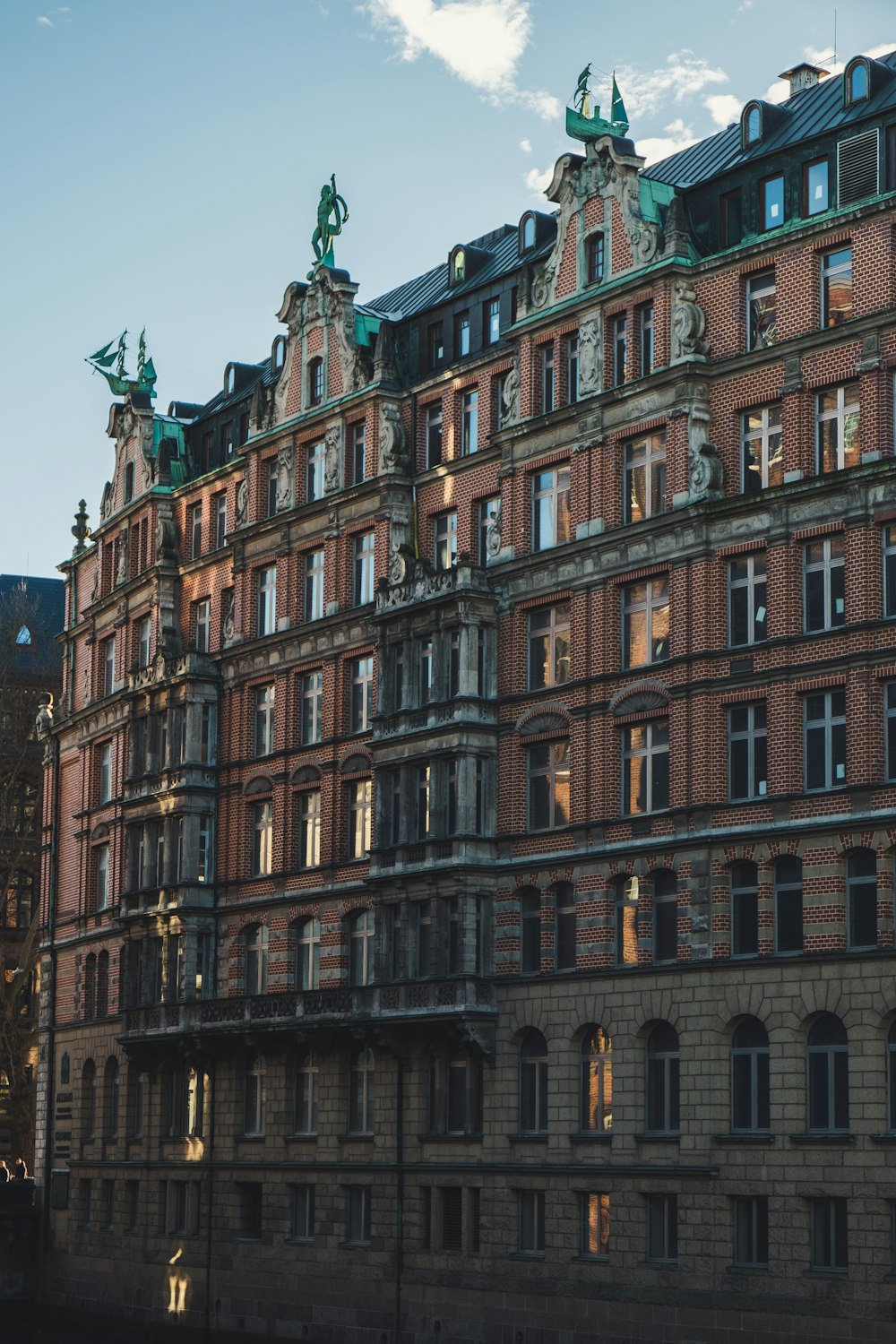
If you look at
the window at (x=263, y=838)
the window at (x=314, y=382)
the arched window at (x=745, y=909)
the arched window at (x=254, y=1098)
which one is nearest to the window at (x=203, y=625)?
the window at (x=263, y=838)

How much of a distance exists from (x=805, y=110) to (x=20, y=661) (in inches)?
2785

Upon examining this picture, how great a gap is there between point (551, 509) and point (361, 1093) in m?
18.5

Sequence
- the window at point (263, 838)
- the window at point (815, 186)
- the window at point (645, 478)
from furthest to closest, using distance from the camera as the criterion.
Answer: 1. the window at point (263, 838)
2. the window at point (645, 478)
3. the window at point (815, 186)

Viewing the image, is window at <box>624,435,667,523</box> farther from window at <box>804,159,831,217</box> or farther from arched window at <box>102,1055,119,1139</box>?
arched window at <box>102,1055,119,1139</box>

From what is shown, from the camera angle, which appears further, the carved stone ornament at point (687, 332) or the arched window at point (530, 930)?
the arched window at point (530, 930)

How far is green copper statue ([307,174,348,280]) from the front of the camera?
75.7 m

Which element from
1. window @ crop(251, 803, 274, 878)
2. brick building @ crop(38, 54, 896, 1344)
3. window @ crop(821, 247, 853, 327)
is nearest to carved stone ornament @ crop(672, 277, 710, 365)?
brick building @ crop(38, 54, 896, 1344)

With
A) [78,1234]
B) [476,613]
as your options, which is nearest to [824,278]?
[476,613]

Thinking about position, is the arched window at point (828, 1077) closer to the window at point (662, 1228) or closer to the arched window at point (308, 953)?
the window at point (662, 1228)

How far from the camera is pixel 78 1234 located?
84.4 m

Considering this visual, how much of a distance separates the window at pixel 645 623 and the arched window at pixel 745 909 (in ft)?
20.6

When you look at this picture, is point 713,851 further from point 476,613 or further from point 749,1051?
point 476,613

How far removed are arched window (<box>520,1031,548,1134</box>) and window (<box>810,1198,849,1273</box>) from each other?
10.0 metres

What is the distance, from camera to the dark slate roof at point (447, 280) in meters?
70.3
